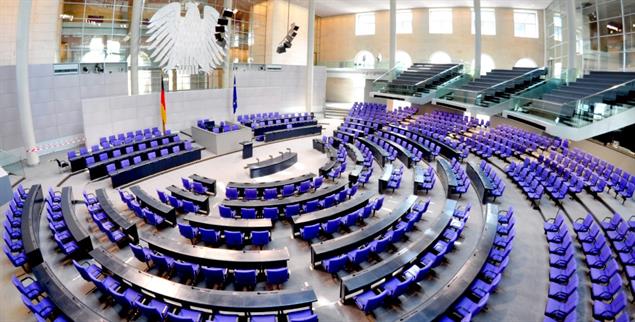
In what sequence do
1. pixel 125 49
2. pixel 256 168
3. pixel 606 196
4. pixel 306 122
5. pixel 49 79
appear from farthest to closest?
pixel 306 122, pixel 125 49, pixel 49 79, pixel 256 168, pixel 606 196

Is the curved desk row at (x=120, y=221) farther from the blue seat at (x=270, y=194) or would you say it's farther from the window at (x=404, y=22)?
the window at (x=404, y=22)

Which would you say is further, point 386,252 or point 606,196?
point 606,196

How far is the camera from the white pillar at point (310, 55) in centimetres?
2717

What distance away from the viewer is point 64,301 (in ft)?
20.9

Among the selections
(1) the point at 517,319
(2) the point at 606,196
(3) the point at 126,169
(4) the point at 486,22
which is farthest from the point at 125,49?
(4) the point at 486,22

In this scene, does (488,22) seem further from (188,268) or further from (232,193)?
(188,268)

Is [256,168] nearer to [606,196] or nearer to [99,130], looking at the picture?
[99,130]

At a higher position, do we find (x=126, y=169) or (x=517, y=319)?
(x=126, y=169)

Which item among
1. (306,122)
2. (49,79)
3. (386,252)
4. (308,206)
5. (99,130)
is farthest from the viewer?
(306,122)

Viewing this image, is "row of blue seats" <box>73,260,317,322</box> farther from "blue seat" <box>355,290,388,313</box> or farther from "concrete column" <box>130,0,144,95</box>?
"concrete column" <box>130,0,144,95</box>

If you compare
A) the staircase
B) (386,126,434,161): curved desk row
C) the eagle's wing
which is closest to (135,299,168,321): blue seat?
the eagle's wing

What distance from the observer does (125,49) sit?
20.0 meters

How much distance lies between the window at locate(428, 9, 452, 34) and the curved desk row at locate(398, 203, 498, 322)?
91.8ft

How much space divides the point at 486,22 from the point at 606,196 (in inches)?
935
